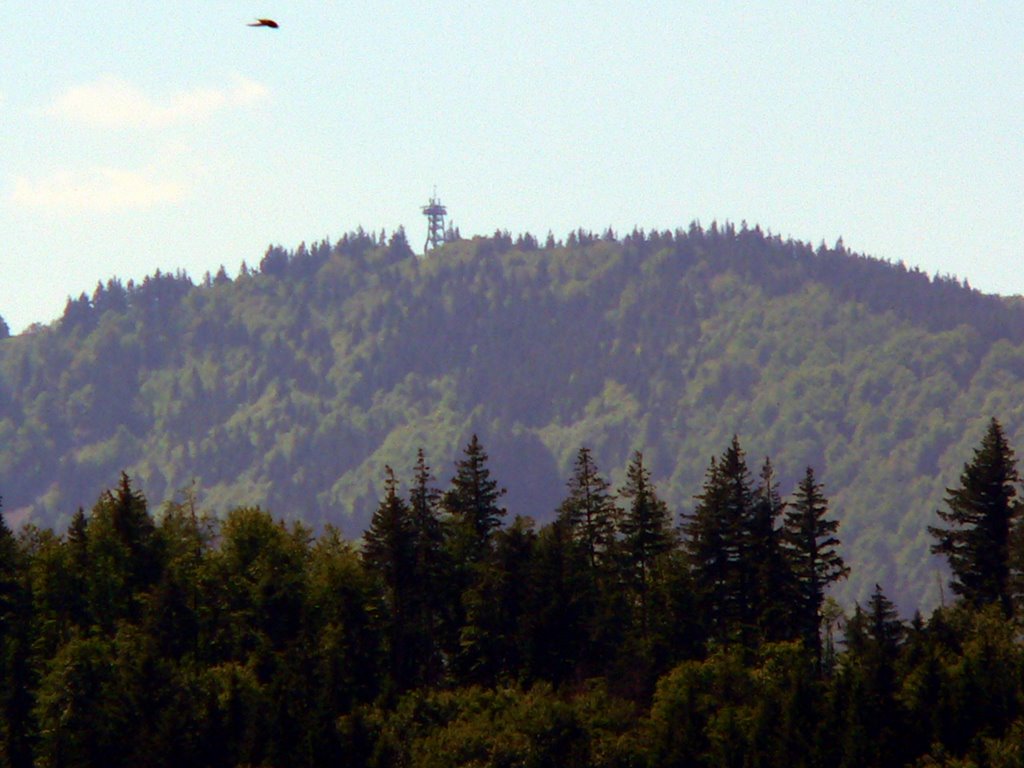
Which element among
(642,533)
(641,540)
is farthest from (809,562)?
(642,533)

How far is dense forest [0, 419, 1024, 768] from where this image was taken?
A: 10131cm

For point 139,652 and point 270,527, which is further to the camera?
point 270,527

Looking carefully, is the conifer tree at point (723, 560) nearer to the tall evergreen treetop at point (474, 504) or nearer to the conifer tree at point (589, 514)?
the conifer tree at point (589, 514)

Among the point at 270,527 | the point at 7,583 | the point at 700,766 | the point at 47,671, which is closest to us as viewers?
the point at 700,766

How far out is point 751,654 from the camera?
4377 inches

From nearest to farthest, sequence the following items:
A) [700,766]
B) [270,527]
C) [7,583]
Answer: [700,766] < [7,583] < [270,527]

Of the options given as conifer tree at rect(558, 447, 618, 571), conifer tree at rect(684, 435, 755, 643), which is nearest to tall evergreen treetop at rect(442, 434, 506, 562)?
conifer tree at rect(558, 447, 618, 571)

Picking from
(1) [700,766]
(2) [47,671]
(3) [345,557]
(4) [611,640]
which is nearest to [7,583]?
(2) [47,671]

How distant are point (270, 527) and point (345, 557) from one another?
674cm

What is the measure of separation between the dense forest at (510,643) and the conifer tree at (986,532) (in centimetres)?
13

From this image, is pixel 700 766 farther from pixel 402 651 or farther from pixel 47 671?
pixel 47 671

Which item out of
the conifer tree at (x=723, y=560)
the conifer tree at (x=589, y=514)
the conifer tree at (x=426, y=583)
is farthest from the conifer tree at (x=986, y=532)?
the conifer tree at (x=426, y=583)

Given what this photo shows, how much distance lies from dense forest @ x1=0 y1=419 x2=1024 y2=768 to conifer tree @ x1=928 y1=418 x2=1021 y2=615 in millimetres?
134

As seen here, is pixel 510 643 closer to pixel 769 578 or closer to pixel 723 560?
pixel 723 560
